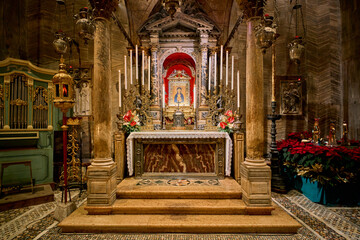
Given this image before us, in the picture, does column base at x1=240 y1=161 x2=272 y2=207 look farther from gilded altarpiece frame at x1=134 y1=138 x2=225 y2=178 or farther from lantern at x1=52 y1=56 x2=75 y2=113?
lantern at x1=52 y1=56 x2=75 y2=113

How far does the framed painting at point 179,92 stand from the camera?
6.66 m

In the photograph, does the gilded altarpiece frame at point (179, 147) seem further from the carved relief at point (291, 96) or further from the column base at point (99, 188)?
the carved relief at point (291, 96)

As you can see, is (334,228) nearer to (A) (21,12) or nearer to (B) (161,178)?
(B) (161,178)

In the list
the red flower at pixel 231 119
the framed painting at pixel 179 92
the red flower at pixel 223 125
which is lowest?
the red flower at pixel 223 125

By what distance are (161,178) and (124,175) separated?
1017 mm

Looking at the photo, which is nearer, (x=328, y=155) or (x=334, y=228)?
(x=334, y=228)

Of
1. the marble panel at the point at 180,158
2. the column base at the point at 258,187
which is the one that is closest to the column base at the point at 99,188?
the marble panel at the point at 180,158

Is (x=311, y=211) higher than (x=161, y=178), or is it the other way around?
(x=161, y=178)

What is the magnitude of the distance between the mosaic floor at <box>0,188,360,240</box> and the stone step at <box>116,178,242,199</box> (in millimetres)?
863

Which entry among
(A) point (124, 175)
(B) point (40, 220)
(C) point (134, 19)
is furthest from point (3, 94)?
(C) point (134, 19)

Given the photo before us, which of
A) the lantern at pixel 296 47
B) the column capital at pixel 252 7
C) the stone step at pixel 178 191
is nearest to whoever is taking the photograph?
the column capital at pixel 252 7

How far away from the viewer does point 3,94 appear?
471 centimetres

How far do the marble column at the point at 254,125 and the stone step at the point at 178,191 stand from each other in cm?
40

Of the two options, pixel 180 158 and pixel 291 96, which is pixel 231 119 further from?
pixel 291 96
